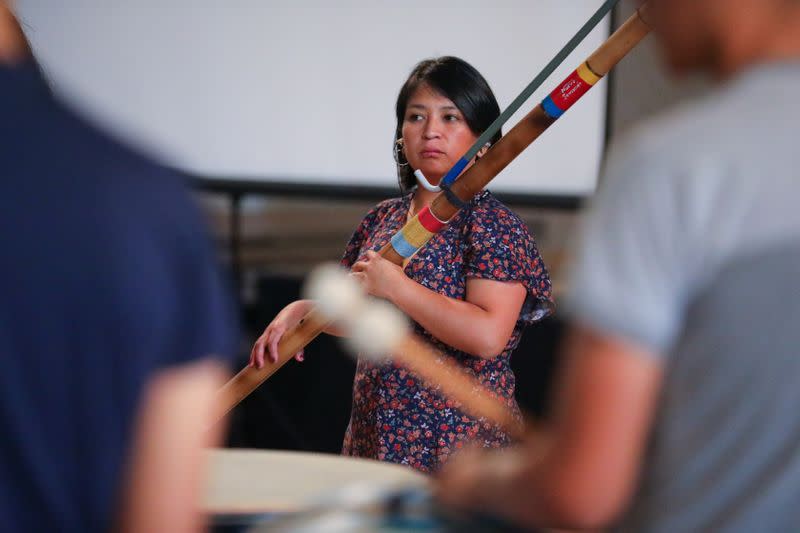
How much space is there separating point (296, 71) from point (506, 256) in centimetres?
148

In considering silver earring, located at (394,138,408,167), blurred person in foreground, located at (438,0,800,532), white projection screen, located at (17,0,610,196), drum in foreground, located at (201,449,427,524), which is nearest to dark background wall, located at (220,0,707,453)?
white projection screen, located at (17,0,610,196)

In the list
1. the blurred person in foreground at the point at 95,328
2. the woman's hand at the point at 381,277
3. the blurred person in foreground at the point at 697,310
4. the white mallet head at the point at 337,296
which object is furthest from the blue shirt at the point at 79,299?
the woman's hand at the point at 381,277

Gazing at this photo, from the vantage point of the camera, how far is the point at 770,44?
2.25 feet

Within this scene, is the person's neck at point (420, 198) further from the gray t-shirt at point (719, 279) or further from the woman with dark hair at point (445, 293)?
the gray t-shirt at point (719, 279)

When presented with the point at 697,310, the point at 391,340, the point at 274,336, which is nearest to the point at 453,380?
the point at 391,340

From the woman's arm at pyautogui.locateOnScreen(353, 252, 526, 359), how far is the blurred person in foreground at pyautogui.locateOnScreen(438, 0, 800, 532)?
0.89 m

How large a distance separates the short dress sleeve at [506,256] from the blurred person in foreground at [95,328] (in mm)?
991

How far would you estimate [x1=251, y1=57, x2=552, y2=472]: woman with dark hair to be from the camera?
5.27ft

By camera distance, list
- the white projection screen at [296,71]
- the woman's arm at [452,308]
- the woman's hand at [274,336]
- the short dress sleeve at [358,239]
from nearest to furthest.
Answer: the woman's arm at [452,308], the woman's hand at [274,336], the short dress sleeve at [358,239], the white projection screen at [296,71]

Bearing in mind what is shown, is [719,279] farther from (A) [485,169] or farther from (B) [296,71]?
(B) [296,71]

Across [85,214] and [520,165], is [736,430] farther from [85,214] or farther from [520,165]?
[520,165]

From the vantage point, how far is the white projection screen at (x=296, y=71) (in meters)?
2.86

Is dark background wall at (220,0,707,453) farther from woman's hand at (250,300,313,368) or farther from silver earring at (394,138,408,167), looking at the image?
woman's hand at (250,300,313,368)

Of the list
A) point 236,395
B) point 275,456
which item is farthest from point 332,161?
point 275,456
